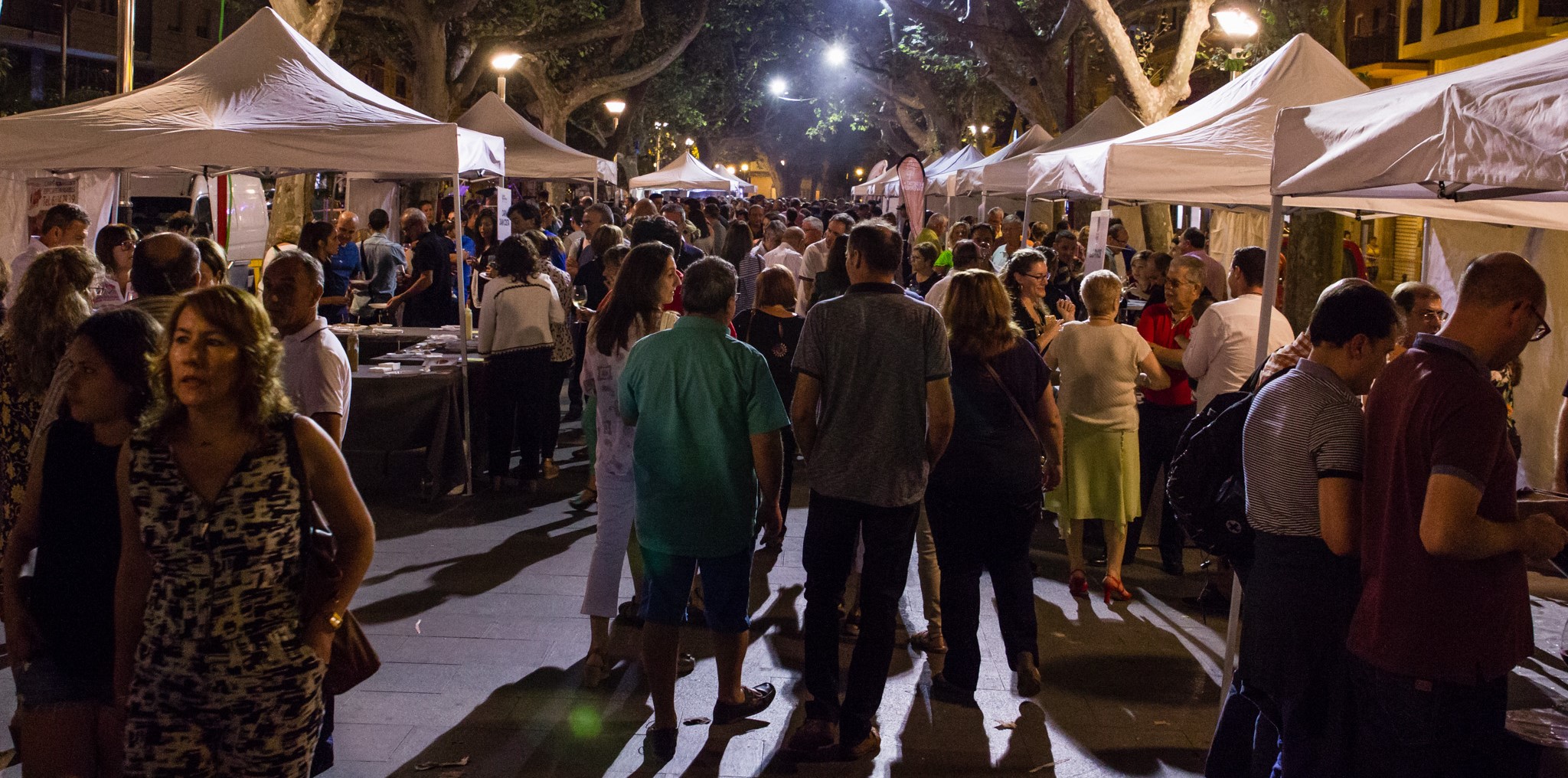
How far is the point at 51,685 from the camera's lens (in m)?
3.04

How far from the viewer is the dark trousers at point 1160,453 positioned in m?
7.26

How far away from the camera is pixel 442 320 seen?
11.5 meters

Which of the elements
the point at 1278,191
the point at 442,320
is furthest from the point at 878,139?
the point at 1278,191

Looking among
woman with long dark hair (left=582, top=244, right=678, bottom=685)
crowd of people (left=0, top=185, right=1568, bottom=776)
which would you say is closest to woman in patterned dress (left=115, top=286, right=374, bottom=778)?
crowd of people (left=0, top=185, right=1568, bottom=776)

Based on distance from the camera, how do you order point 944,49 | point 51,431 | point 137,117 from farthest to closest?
point 944,49, point 137,117, point 51,431

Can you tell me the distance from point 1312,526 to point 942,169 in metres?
23.4

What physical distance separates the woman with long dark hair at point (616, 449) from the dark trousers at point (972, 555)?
4.11 feet

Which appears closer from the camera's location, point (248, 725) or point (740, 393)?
point (248, 725)

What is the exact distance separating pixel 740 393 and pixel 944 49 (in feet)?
76.4

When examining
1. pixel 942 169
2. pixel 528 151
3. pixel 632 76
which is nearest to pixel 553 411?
pixel 528 151

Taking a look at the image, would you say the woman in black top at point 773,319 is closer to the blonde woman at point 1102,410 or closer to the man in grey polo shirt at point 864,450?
the blonde woman at point 1102,410

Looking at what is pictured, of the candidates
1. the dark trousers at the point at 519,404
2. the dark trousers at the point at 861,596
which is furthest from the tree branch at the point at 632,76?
the dark trousers at the point at 861,596

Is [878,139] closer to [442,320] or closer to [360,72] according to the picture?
[360,72]

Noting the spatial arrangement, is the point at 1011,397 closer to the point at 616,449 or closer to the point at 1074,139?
the point at 616,449
